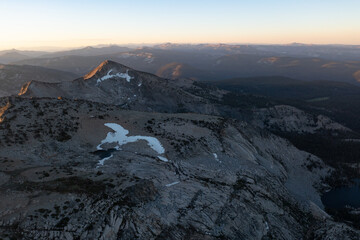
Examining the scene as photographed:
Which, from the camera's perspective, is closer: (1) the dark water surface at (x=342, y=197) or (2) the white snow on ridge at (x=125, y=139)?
(2) the white snow on ridge at (x=125, y=139)

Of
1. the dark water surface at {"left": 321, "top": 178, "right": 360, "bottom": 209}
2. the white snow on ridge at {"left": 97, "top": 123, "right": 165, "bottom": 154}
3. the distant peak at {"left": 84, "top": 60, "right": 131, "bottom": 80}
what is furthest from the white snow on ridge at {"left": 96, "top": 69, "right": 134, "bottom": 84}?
the dark water surface at {"left": 321, "top": 178, "right": 360, "bottom": 209}

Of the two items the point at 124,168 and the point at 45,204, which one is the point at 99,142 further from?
the point at 45,204

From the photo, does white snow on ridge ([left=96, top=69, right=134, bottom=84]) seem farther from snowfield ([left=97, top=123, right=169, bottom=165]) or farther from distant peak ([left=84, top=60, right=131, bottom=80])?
snowfield ([left=97, top=123, right=169, bottom=165])

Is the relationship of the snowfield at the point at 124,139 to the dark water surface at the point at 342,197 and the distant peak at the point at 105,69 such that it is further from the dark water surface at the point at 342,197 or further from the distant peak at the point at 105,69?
the distant peak at the point at 105,69

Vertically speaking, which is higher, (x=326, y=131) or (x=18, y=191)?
(x=18, y=191)

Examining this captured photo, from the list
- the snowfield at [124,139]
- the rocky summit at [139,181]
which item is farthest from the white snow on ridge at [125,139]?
the rocky summit at [139,181]

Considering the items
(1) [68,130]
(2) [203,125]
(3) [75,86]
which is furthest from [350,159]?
(3) [75,86]
